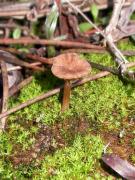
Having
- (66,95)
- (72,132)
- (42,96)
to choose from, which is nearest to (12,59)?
(42,96)

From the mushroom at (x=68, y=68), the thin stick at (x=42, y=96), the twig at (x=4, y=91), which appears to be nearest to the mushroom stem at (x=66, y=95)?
the mushroom at (x=68, y=68)

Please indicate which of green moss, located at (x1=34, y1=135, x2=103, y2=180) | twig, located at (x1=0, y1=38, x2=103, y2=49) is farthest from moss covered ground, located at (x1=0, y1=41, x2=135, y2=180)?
twig, located at (x1=0, y1=38, x2=103, y2=49)

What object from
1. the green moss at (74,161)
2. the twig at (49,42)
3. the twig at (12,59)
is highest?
the twig at (49,42)

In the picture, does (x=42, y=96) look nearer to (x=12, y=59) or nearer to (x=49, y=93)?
(x=49, y=93)

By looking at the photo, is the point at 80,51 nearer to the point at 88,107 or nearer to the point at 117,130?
the point at 88,107

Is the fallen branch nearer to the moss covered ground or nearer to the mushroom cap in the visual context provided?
the moss covered ground

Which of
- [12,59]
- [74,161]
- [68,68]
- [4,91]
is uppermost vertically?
[68,68]

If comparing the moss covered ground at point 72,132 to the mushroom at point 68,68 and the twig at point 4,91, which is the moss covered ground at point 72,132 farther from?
the mushroom at point 68,68
